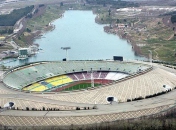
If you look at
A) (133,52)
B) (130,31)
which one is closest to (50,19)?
(130,31)

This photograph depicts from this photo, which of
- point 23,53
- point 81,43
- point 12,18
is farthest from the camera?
point 12,18

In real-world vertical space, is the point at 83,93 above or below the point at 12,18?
below

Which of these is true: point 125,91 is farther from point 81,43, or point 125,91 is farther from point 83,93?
point 81,43

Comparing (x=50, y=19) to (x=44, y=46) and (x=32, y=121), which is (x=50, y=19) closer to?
(x=44, y=46)

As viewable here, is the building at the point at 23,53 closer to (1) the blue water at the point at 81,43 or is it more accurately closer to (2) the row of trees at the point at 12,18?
(1) the blue water at the point at 81,43

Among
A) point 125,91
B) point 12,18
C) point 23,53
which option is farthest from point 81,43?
point 125,91

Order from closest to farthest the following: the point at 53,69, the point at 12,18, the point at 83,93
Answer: the point at 83,93
the point at 53,69
the point at 12,18

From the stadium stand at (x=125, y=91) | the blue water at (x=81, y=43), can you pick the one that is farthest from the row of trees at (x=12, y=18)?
the stadium stand at (x=125, y=91)
